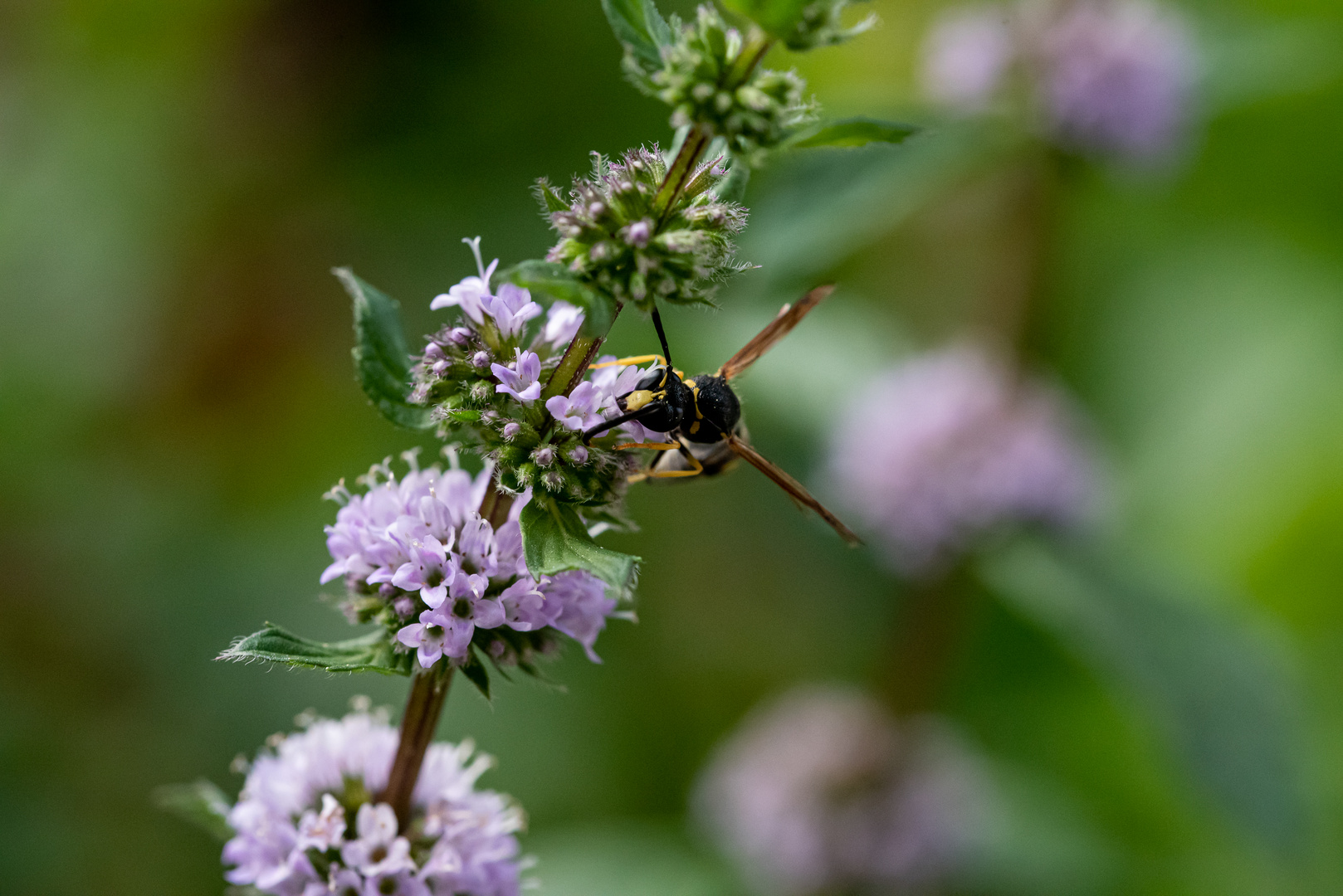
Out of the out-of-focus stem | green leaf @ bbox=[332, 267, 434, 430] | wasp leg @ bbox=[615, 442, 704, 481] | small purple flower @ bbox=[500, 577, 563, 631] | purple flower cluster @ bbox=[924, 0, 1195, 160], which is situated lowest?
small purple flower @ bbox=[500, 577, 563, 631]

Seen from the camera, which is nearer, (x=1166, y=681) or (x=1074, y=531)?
(x=1166, y=681)

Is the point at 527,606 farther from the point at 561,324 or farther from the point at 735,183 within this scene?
the point at 735,183

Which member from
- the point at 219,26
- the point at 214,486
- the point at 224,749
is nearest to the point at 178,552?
the point at 214,486

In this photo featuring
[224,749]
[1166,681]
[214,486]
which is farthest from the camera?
[214,486]

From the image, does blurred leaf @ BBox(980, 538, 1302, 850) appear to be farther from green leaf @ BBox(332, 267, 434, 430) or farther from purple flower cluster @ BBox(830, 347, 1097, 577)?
green leaf @ BBox(332, 267, 434, 430)

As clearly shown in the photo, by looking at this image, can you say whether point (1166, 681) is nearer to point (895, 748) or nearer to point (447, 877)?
point (895, 748)

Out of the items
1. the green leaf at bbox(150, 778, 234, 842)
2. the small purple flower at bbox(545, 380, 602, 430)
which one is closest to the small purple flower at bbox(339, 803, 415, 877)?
the green leaf at bbox(150, 778, 234, 842)
